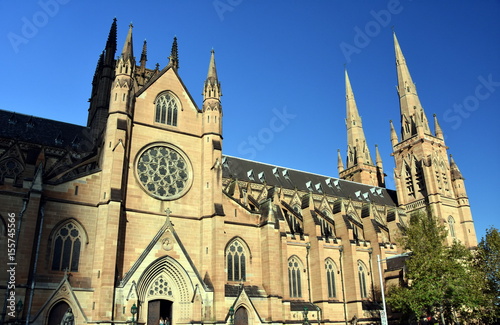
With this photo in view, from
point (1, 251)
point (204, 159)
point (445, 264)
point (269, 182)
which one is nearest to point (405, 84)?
point (269, 182)

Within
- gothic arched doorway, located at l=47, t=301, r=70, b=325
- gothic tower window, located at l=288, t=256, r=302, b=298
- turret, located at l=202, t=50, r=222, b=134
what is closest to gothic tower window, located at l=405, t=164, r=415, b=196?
gothic tower window, located at l=288, t=256, r=302, b=298

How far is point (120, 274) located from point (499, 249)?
29.6 metres

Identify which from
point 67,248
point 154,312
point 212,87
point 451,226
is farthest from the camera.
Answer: point 451,226

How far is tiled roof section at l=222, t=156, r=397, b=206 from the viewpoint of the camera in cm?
4908

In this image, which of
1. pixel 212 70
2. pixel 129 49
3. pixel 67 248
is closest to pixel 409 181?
pixel 212 70

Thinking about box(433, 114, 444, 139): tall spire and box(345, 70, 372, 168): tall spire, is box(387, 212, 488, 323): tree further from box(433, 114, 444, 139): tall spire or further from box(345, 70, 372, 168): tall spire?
box(345, 70, 372, 168): tall spire

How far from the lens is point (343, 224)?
136 ft

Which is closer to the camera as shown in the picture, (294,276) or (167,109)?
(167,109)

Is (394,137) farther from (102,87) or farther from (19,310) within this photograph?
(19,310)

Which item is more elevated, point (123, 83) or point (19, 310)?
point (123, 83)

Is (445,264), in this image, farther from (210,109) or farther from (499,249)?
(210,109)

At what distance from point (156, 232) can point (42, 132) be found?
766 inches

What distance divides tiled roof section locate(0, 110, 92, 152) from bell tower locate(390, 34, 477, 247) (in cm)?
4553

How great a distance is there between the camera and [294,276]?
37188mm
